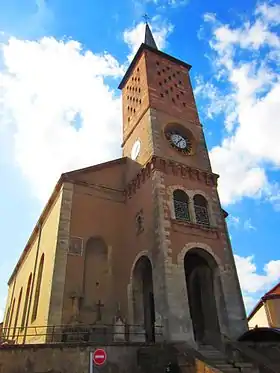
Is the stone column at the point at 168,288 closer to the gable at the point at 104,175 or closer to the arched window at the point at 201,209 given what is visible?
the arched window at the point at 201,209

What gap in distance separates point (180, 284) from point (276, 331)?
13.5 ft

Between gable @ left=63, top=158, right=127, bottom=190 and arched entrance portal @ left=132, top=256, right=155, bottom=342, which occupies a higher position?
gable @ left=63, top=158, right=127, bottom=190

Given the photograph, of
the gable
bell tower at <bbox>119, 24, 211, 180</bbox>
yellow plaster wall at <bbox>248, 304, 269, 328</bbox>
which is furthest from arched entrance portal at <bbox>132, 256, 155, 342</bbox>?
yellow plaster wall at <bbox>248, 304, 269, 328</bbox>

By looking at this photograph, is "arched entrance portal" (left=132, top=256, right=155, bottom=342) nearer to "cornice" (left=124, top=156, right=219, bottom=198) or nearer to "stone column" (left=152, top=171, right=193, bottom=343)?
"stone column" (left=152, top=171, right=193, bottom=343)

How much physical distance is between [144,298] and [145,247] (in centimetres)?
298

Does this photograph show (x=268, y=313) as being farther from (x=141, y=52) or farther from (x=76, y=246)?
(x=141, y=52)

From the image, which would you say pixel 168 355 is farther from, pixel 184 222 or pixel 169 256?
pixel 184 222

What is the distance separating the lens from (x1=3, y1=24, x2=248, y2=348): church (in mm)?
14391

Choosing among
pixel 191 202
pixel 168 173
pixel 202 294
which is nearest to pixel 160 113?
pixel 168 173

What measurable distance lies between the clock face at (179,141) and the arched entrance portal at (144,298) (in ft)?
23.3

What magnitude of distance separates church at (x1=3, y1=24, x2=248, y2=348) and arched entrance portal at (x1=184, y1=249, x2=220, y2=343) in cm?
5

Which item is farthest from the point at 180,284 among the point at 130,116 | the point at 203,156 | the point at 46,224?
the point at 130,116

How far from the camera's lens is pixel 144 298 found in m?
16.9

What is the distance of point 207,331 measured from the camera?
50.8 ft
